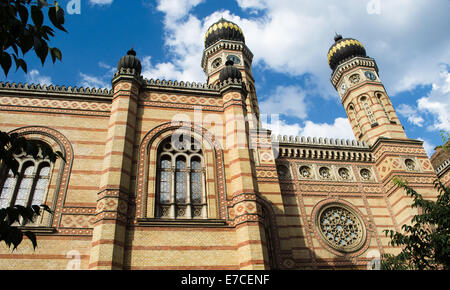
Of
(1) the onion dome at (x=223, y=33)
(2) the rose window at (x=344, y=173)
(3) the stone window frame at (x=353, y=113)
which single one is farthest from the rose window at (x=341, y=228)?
(1) the onion dome at (x=223, y=33)

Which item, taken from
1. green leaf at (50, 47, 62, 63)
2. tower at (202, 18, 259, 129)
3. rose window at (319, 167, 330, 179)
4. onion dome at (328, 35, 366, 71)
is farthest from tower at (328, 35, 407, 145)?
green leaf at (50, 47, 62, 63)

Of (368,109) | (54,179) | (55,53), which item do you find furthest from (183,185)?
(368,109)

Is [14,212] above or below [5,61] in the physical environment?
below

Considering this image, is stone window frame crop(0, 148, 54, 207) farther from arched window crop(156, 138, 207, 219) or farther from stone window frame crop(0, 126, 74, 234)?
arched window crop(156, 138, 207, 219)

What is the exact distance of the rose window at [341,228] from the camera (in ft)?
46.1

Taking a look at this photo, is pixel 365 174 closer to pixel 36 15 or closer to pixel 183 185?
pixel 183 185

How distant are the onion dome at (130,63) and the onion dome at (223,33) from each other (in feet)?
37.3

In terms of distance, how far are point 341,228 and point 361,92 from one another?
31.5ft

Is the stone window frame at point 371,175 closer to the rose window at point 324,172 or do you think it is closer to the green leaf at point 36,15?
the rose window at point 324,172

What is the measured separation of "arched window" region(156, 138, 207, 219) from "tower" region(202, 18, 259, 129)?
30.2ft

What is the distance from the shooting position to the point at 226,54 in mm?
21094

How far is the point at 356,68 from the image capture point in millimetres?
21188

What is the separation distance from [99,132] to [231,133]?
14.3 ft
